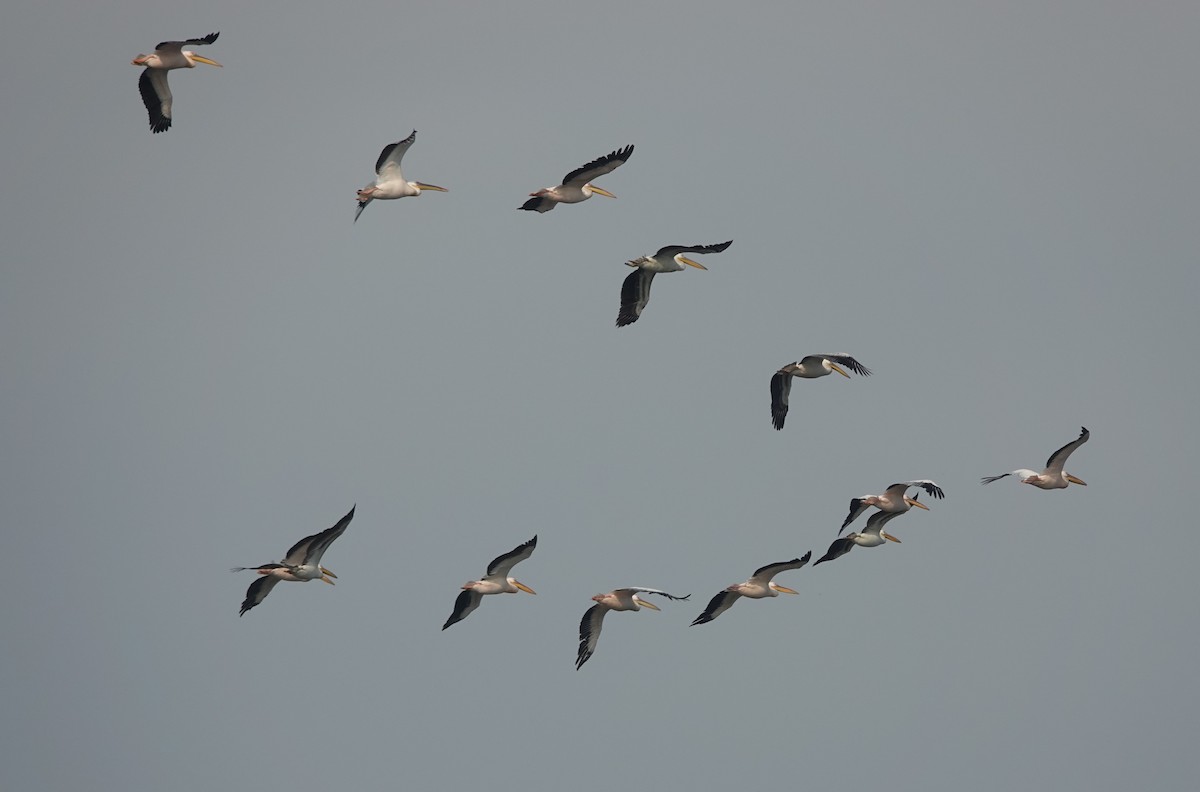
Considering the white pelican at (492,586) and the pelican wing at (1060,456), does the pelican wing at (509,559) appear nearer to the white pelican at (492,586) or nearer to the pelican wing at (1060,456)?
the white pelican at (492,586)

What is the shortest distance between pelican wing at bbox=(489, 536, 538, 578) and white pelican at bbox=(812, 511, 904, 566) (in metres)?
6.59

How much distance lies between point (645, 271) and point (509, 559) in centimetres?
575

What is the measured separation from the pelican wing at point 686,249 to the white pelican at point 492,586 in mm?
5734

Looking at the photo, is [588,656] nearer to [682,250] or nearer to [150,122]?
[682,250]

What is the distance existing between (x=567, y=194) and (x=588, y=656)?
8.40 m

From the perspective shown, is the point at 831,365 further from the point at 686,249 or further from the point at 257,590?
the point at 257,590

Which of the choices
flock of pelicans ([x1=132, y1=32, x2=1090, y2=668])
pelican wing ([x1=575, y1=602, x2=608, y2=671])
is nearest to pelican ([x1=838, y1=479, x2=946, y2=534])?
flock of pelicans ([x1=132, y1=32, x2=1090, y2=668])

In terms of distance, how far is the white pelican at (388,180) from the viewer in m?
33.3

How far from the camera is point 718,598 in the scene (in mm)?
34969

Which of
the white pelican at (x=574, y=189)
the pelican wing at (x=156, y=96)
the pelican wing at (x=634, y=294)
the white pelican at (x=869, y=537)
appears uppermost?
the pelican wing at (x=156, y=96)

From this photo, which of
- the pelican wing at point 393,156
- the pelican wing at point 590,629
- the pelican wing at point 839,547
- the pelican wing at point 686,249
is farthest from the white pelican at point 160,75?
the pelican wing at point 839,547

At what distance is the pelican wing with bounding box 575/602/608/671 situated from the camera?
34.8m

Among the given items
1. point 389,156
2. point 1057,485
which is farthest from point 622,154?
point 1057,485

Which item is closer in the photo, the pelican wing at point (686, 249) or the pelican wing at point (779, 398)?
the pelican wing at point (686, 249)
